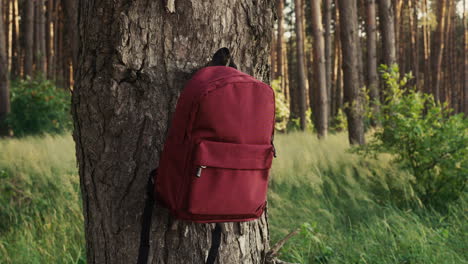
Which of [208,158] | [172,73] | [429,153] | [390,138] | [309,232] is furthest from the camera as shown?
[390,138]

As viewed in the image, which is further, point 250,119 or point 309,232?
point 309,232

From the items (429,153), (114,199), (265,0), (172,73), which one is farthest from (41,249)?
(429,153)

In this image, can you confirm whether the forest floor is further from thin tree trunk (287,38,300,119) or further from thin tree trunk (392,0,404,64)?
thin tree trunk (287,38,300,119)

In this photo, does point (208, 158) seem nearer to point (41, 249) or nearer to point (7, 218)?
point (41, 249)

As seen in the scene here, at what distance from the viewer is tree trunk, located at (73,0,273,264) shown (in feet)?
5.51

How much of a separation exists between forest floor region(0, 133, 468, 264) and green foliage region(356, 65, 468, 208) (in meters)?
0.22

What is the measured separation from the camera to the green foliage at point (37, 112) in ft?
40.8

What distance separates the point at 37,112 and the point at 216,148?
482 inches

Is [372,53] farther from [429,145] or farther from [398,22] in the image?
[398,22]

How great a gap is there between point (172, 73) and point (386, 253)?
217 centimetres

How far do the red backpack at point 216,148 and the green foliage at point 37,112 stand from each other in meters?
11.6

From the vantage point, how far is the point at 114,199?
174 cm

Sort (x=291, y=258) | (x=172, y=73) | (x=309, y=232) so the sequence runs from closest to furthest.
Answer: (x=172, y=73), (x=309, y=232), (x=291, y=258)

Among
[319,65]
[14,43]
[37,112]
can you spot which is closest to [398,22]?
[319,65]
